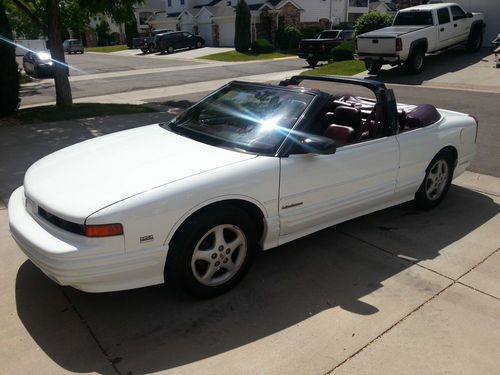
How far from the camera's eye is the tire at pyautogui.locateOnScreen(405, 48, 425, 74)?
1585cm

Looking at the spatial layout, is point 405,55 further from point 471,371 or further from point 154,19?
point 154,19

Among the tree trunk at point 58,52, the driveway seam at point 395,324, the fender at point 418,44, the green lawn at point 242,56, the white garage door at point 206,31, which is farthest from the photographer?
the white garage door at point 206,31

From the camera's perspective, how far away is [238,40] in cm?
3603

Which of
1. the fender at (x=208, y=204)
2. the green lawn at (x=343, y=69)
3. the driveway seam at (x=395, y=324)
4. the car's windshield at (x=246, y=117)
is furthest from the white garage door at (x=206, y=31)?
the driveway seam at (x=395, y=324)

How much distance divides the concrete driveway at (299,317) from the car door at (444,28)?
46.0 feet

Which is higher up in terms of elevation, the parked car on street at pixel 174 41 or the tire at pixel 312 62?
the parked car on street at pixel 174 41

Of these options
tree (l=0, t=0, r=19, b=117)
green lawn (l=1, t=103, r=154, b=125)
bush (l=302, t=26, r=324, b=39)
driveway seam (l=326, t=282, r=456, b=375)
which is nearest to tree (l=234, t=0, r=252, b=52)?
bush (l=302, t=26, r=324, b=39)

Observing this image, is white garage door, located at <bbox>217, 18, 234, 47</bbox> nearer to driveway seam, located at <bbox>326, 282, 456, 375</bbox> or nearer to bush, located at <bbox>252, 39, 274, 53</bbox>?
bush, located at <bbox>252, 39, 274, 53</bbox>

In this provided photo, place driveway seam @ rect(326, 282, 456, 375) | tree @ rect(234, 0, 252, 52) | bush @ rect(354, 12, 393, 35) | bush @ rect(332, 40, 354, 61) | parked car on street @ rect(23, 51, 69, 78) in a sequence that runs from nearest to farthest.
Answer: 1. driveway seam @ rect(326, 282, 456, 375)
2. bush @ rect(354, 12, 393, 35)
3. bush @ rect(332, 40, 354, 61)
4. parked car on street @ rect(23, 51, 69, 78)
5. tree @ rect(234, 0, 252, 52)

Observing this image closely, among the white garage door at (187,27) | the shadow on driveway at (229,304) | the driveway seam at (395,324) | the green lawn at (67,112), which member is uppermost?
the white garage door at (187,27)

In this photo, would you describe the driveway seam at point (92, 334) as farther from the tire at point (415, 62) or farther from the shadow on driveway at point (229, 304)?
the tire at point (415, 62)

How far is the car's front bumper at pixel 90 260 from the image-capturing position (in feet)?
9.36

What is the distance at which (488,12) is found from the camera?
20.5 metres

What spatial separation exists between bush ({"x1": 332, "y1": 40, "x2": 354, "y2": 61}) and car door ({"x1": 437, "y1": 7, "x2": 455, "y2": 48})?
5432 millimetres
